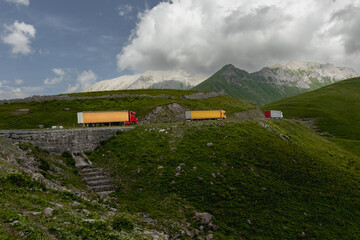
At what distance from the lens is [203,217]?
19.2m

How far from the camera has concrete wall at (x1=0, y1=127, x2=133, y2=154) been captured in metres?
29.3

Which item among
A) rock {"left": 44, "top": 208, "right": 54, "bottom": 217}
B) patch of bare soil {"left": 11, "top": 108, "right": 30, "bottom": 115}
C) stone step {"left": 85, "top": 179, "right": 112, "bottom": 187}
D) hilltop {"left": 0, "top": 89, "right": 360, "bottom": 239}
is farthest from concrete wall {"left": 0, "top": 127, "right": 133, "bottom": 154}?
patch of bare soil {"left": 11, "top": 108, "right": 30, "bottom": 115}

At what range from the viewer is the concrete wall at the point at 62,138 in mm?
29344

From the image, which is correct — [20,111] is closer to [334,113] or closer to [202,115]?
[202,115]

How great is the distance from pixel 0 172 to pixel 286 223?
83.1 ft

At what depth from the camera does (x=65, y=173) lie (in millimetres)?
24922

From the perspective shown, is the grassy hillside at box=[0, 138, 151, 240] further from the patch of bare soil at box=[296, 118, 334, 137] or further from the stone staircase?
the patch of bare soil at box=[296, 118, 334, 137]

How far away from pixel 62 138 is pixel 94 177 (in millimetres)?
10636

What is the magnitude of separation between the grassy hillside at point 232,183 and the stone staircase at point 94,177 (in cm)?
132

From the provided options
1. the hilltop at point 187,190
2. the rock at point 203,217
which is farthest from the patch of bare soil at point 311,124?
the rock at point 203,217

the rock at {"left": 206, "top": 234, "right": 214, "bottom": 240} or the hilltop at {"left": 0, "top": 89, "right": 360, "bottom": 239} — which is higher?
the hilltop at {"left": 0, "top": 89, "right": 360, "bottom": 239}

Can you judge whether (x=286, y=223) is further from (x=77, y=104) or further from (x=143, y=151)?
(x=77, y=104)

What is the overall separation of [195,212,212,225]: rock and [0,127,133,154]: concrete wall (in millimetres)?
22541

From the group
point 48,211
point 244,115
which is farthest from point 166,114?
point 48,211
